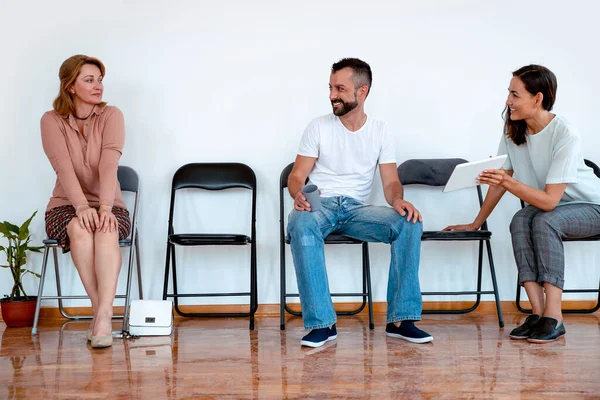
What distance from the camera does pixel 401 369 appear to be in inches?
94.1

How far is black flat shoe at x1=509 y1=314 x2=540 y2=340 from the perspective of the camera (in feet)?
9.68

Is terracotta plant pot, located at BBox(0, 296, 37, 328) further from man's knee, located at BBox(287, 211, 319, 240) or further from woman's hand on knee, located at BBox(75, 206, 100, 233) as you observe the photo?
man's knee, located at BBox(287, 211, 319, 240)

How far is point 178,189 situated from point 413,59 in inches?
58.3

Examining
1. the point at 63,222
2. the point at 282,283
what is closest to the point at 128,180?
the point at 63,222

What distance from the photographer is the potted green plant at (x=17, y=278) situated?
3568 mm

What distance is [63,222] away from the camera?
3094mm

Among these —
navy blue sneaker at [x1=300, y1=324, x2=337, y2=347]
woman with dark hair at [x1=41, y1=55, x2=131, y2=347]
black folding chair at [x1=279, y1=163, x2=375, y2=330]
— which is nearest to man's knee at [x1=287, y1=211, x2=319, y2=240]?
black folding chair at [x1=279, y1=163, x2=375, y2=330]

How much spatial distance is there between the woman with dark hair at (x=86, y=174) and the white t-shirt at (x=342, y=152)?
915 millimetres

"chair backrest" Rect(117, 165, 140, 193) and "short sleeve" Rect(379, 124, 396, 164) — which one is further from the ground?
"short sleeve" Rect(379, 124, 396, 164)

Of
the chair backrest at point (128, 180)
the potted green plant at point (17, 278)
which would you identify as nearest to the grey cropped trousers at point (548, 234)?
the chair backrest at point (128, 180)

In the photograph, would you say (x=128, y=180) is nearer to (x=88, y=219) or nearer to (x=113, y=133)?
(x=113, y=133)

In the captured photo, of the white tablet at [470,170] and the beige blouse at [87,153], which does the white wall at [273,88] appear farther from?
the white tablet at [470,170]

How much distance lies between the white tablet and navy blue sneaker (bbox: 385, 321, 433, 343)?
606 mm

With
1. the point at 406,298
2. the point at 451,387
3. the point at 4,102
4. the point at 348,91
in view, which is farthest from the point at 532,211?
the point at 4,102
